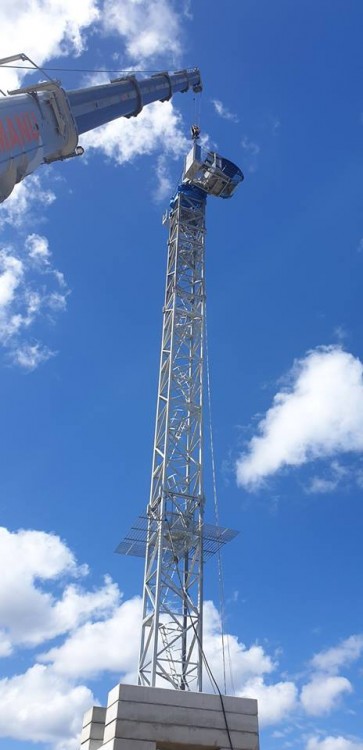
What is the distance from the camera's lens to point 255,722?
24562 mm

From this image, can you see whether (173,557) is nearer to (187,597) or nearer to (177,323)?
(187,597)

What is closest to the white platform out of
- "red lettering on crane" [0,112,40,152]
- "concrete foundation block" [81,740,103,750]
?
"concrete foundation block" [81,740,103,750]

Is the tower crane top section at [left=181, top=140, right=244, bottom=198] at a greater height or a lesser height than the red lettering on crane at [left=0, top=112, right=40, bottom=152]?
greater

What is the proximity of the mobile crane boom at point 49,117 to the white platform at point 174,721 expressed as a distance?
16541mm

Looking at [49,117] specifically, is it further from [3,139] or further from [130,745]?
[130,745]

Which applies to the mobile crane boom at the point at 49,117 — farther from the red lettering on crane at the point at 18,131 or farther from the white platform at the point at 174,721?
the white platform at the point at 174,721

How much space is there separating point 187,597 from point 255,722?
22.2 ft

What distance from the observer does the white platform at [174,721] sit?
22.7 m

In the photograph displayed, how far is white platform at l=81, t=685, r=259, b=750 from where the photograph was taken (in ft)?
74.4

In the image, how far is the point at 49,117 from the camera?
17062 millimetres

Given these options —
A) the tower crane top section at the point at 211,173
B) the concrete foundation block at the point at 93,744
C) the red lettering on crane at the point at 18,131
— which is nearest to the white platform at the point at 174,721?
the concrete foundation block at the point at 93,744

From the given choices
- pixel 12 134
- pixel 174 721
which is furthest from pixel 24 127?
pixel 174 721

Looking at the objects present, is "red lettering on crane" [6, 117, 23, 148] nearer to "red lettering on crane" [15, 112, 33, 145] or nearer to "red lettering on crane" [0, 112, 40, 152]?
"red lettering on crane" [0, 112, 40, 152]

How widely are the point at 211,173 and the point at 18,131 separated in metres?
27.3
